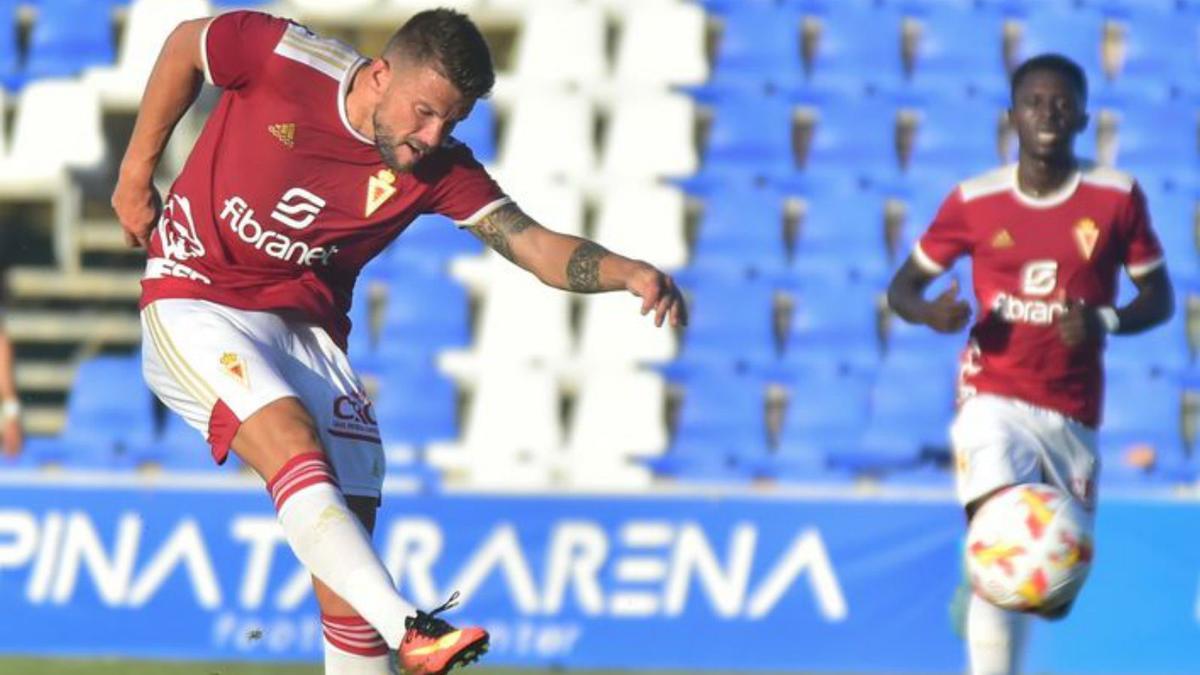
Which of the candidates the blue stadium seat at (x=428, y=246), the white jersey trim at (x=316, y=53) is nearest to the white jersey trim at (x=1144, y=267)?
the white jersey trim at (x=316, y=53)

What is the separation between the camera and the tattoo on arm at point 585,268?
6309mm

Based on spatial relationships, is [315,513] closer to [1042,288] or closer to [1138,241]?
[1042,288]

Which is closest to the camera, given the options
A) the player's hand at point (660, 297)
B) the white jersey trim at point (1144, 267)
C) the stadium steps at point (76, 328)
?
the player's hand at point (660, 297)

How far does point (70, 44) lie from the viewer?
1488 centimetres

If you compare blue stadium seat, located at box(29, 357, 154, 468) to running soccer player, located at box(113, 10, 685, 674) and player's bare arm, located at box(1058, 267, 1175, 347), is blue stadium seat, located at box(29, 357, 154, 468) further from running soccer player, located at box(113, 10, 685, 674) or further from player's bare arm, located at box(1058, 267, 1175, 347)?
player's bare arm, located at box(1058, 267, 1175, 347)

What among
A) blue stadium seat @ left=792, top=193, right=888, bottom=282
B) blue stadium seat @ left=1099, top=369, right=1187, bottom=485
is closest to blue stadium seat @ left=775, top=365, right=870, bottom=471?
blue stadium seat @ left=792, top=193, right=888, bottom=282

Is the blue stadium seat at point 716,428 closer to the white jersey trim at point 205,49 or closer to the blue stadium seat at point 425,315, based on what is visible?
the blue stadium seat at point 425,315

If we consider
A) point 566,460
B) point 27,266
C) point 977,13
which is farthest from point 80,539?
point 977,13

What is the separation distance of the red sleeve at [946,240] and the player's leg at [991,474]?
554 millimetres

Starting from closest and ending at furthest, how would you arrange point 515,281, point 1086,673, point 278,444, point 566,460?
point 278,444 < point 1086,673 < point 566,460 < point 515,281

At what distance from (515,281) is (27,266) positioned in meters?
3.52

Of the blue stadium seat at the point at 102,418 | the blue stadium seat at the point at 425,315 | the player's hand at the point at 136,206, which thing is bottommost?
the player's hand at the point at 136,206

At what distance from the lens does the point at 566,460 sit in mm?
12727

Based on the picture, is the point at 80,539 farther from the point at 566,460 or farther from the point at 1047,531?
the point at 1047,531
